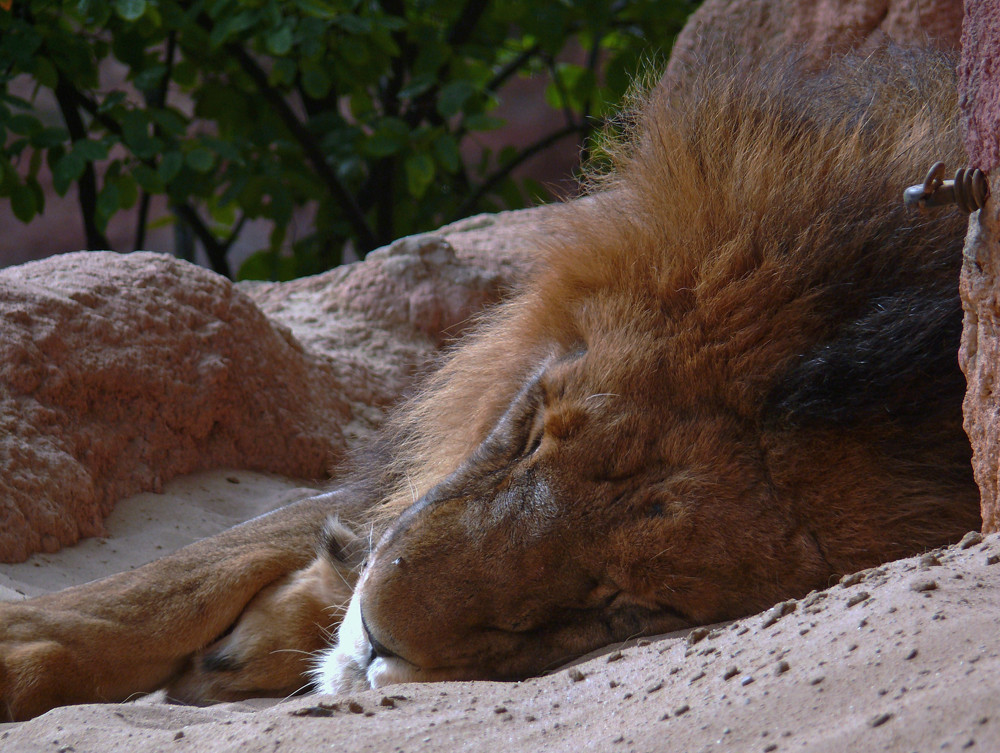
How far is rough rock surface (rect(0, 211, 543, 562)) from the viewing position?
269 centimetres

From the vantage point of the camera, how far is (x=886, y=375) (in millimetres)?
1588

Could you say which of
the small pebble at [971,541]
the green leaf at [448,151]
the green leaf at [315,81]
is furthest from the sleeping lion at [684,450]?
the green leaf at [315,81]

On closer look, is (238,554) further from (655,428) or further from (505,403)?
(655,428)

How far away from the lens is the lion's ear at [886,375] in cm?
158

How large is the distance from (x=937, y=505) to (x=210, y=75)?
5.34 m

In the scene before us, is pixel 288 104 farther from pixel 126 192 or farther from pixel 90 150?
pixel 90 150

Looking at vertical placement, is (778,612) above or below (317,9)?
below

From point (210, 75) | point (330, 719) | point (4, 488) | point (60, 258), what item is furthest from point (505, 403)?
point (210, 75)

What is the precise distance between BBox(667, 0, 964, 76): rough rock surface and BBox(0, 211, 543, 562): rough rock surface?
128 cm

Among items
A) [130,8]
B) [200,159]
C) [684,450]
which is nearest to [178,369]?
[684,450]

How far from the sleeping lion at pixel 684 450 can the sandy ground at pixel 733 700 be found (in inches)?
5.1

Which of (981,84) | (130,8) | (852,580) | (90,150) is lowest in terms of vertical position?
A: (852,580)

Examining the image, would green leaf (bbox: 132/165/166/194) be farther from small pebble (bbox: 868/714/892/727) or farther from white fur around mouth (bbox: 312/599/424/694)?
small pebble (bbox: 868/714/892/727)

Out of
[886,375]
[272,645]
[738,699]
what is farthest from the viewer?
[272,645]
